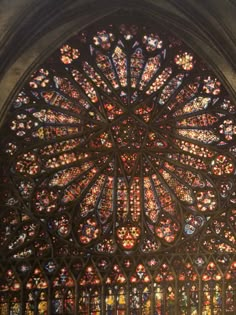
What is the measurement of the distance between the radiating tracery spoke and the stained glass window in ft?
0.05

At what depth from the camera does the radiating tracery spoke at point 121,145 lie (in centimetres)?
1883

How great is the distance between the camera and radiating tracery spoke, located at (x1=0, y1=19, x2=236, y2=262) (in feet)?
61.8

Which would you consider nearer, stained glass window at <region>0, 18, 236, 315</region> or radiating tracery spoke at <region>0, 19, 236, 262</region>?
stained glass window at <region>0, 18, 236, 315</region>

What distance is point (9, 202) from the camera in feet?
61.5

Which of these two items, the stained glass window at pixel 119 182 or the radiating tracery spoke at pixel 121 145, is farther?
the radiating tracery spoke at pixel 121 145

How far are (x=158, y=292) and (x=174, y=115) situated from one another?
2.72 metres

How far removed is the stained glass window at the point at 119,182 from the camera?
18609 millimetres

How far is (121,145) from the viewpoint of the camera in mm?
19188

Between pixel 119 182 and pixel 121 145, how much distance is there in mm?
563

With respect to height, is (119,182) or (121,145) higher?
(121,145)

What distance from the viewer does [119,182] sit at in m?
19.1

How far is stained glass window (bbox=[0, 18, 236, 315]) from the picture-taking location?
18.6 metres

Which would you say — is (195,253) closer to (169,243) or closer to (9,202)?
(169,243)

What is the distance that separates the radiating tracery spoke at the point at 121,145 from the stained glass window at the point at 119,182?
15 millimetres
